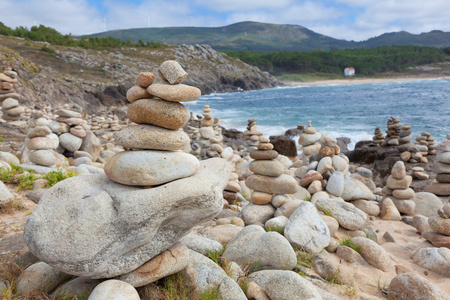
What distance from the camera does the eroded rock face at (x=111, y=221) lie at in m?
2.98

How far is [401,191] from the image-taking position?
8695 mm

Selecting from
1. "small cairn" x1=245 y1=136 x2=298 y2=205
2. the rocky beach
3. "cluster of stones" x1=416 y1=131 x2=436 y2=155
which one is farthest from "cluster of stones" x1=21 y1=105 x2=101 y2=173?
"cluster of stones" x1=416 y1=131 x2=436 y2=155

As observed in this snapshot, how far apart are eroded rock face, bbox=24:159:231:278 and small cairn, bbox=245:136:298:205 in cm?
348

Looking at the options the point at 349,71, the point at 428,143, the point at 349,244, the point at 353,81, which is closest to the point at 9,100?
the point at 349,244

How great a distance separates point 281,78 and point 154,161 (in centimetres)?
11145

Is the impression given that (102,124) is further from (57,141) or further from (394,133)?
(394,133)

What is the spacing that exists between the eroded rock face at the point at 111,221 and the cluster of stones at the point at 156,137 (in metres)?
0.16

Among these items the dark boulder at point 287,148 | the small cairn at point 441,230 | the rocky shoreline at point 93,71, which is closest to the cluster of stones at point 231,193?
the small cairn at point 441,230

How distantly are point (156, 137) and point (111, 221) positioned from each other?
3.52 ft

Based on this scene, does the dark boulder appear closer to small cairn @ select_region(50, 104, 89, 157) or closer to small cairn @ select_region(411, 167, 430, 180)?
small cairn @ select_region(411, 167, 430, 180)

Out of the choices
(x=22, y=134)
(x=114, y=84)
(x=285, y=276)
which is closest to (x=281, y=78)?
(x=114, y=84)

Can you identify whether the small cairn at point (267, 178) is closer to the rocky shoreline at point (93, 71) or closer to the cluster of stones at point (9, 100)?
the cluster of stones at point (9, 100)

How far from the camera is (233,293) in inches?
133

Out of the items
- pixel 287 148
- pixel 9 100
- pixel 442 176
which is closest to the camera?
pixel 442 176
